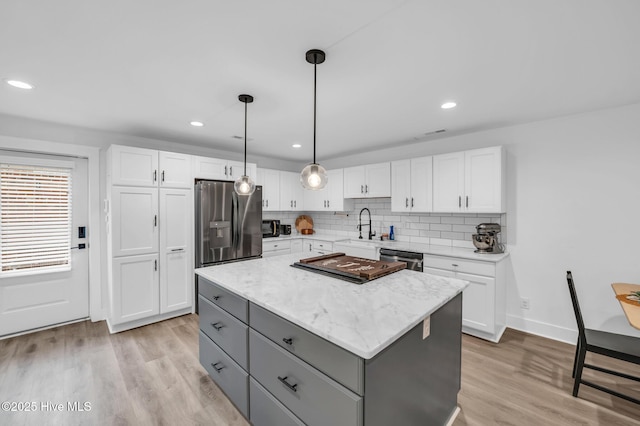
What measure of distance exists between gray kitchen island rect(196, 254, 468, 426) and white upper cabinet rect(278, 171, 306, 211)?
3.04 m

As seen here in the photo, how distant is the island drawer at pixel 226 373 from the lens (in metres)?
1.81

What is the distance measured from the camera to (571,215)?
2914 millimetres

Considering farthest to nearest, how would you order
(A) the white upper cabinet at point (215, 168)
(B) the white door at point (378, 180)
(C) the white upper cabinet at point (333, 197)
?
(C) the white upper cabinet at point (333, 197)
(B) the white door at point (378, 180)
(A) the white upper cabinet at point (215, 168)

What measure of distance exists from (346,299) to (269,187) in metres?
3.68

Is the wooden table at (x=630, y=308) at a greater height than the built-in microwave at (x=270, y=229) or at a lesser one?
lesser

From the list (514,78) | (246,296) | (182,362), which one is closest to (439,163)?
(514,78)

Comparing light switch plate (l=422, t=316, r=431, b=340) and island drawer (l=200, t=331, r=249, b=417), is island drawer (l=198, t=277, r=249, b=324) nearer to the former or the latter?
island drawer (l=200, t=331, r=249, b=417)

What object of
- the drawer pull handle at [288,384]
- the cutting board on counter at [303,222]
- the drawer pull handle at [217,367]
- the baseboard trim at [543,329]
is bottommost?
the baseboard trim at [543,329]

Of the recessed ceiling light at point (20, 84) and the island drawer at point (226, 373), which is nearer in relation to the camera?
the island drawer at point (226, 373)

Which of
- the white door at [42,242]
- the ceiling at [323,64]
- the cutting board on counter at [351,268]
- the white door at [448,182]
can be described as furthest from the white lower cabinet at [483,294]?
the white door at [42,242]

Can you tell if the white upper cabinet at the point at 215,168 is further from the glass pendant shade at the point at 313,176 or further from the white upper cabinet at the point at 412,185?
the glass pendant shade at the point at 313,176

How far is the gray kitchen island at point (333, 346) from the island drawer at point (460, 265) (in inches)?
52.1

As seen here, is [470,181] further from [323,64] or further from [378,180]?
[323,64]

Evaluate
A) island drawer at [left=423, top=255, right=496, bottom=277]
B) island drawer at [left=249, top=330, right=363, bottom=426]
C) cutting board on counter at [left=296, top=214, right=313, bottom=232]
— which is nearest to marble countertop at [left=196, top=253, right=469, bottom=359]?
island drawer at [left=249, top=330, right=363, bottom=426]
